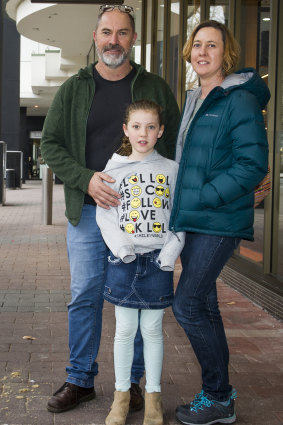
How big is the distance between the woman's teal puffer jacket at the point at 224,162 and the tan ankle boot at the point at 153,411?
86cm

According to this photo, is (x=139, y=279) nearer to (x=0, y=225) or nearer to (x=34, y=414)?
Result: (x=34, y=414)

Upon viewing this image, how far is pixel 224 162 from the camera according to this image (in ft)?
10.2

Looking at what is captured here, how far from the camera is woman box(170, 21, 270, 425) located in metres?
3.02

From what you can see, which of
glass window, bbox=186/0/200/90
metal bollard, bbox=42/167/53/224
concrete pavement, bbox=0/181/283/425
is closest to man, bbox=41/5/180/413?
concrete pavement, bbox=0/181/283/425

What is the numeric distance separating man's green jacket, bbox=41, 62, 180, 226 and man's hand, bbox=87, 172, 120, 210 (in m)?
0.24

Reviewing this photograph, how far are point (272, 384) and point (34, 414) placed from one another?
1.48m

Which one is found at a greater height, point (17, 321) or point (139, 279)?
point (139, 279)

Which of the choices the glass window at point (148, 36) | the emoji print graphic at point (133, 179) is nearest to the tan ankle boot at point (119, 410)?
the emoji print graphic at point (133, 179)

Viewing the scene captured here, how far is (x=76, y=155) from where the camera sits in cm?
365

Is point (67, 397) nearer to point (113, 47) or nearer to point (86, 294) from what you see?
point (86, 294)

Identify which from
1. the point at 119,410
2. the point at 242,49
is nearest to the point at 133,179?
the point at 119,410

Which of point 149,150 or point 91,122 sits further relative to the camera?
point 91,122

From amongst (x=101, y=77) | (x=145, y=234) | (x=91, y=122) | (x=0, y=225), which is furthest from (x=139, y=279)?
(x=0, y=225)

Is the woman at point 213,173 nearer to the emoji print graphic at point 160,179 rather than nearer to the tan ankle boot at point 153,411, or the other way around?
the emoji print graphic at point 160,179
